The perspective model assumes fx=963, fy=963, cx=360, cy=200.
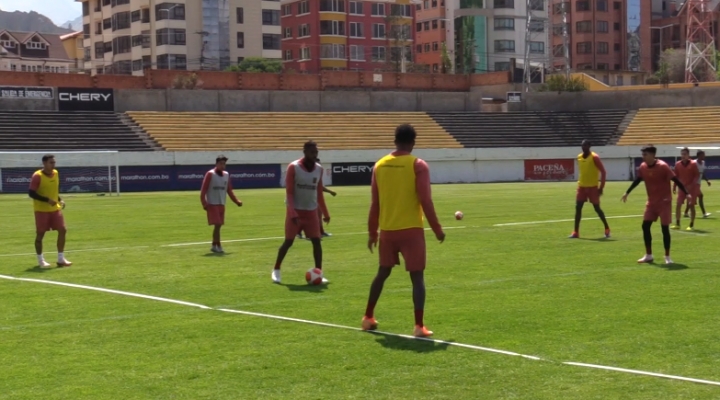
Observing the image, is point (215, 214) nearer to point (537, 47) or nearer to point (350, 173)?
point (350, 173)

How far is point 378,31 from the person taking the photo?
11594 cm

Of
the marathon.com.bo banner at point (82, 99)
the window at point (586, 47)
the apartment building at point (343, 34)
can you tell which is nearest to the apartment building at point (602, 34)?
the window at point (586, 47)

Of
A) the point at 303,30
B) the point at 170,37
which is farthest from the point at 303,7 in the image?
the point at 170,37

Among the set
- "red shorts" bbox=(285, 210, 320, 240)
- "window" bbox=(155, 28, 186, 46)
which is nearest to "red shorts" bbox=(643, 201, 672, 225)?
"red shorts" bbox=(285, 210, 320, 240)

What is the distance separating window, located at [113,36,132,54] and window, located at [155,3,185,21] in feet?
20.6

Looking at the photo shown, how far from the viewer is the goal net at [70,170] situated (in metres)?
49.7

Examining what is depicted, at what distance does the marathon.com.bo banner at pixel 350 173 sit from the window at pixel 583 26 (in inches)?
3001

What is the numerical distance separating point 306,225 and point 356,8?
102123 millimetres

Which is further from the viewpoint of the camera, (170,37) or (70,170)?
(170,37)

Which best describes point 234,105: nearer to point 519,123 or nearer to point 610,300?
point 519,123

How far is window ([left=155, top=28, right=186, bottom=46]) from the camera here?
315 feet

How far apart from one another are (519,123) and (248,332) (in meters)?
62.9

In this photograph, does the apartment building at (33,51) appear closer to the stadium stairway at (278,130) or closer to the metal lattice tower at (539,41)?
the metal lattice tower at (539,41)

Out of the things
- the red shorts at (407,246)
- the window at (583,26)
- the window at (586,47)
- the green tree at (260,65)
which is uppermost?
the window at (583,26)
